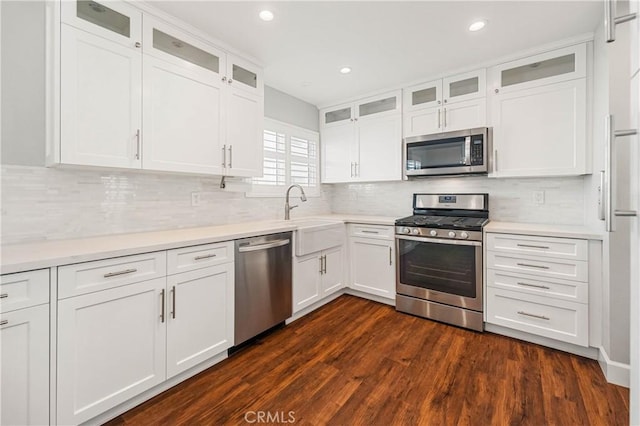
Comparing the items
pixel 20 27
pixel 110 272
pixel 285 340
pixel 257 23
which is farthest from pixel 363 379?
pixel 20 27

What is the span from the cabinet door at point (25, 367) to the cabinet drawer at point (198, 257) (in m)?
0.60

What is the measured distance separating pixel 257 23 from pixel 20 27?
140 cm

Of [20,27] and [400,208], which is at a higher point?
[20,27]

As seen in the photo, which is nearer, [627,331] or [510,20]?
[627,331]

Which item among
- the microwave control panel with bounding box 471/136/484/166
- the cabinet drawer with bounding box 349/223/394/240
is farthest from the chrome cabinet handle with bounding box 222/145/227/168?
the microwave control panel with bounding box 471/136/484/166

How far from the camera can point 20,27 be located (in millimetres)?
1632

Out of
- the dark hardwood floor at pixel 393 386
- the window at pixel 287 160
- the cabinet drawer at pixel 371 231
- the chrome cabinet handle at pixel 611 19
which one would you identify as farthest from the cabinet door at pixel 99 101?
the chrome cabinet handle at pixel 611 19

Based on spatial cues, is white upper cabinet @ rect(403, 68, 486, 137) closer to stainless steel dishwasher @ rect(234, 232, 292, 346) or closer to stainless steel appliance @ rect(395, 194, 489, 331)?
stainless steel appliance @ rect(395, 194, 489, 331)

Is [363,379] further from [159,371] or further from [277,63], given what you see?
[277,63]

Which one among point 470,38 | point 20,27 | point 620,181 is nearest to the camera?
point 20,27

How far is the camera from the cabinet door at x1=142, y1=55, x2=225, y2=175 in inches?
76.4

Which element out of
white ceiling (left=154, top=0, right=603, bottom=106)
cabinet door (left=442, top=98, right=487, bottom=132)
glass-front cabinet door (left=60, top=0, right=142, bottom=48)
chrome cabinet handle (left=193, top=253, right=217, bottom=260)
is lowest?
chrome cabinet handle (left=193, top=253, right=217, bottom=260)

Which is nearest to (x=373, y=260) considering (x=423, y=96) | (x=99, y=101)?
(x=423, y=96)

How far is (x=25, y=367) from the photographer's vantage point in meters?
1.24
